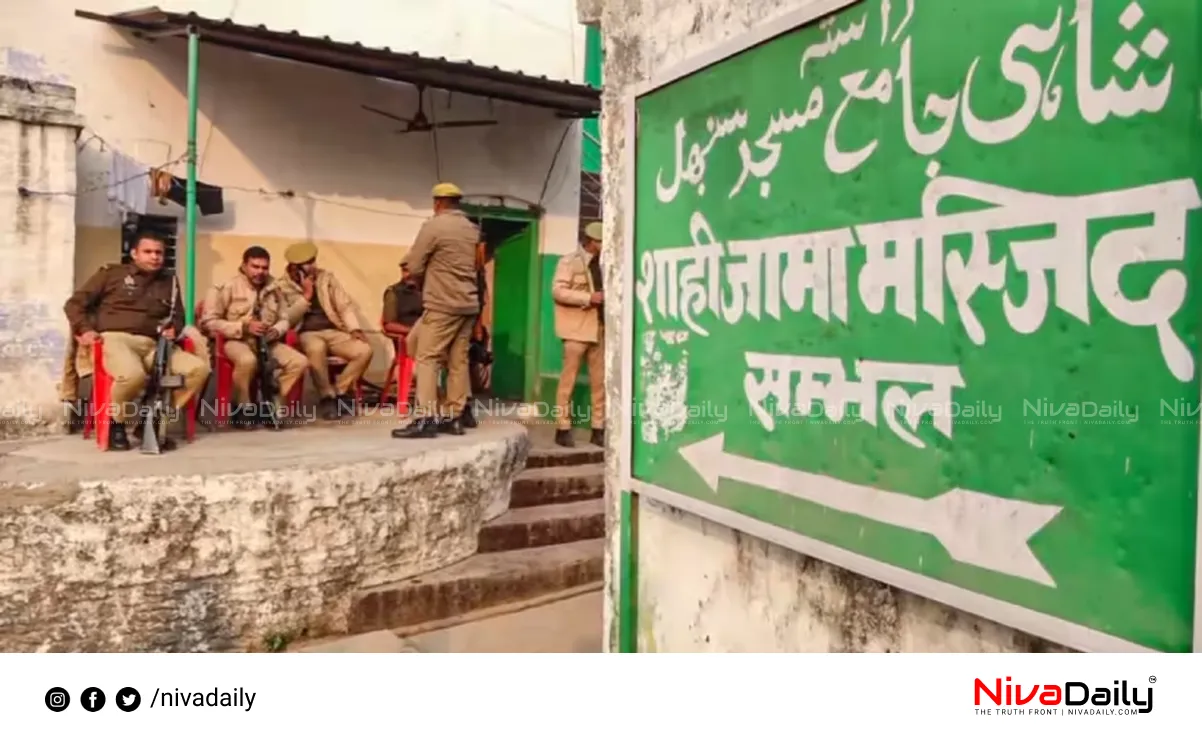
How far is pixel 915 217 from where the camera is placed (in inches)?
77.0

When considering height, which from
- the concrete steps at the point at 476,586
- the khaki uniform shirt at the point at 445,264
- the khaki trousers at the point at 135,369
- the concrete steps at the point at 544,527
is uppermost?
the khaki uniform shirt at the point at 445,264

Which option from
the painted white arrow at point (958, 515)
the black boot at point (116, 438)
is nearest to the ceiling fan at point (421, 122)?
the black boot at point (116, 438)

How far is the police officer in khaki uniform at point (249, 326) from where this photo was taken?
6.22 meters

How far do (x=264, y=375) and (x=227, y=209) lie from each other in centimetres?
144

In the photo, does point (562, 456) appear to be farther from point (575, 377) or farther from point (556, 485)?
→ point (575, 377)

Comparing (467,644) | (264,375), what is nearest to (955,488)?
(467,644)

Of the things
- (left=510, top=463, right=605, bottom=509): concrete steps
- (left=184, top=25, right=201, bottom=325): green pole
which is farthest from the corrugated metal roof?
(left=510, top=463, right=605, bottom=509): concrete steps

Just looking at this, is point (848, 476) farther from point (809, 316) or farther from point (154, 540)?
point (154, 540)

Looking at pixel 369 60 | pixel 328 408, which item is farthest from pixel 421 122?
pixel 328 408
